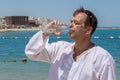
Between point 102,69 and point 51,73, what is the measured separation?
1.34 ft

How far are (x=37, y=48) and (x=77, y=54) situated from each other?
318 mm

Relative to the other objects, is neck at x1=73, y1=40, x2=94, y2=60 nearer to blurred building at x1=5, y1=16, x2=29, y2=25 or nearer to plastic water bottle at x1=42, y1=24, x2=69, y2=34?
plastic water bottle at x1=42, y1=24, x2=69, y2=34

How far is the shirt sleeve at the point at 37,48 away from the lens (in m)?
3.38

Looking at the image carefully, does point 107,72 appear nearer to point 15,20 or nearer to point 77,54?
point 77,54

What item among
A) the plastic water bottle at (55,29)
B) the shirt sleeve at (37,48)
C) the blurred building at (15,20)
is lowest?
the blurred building at (15,20)

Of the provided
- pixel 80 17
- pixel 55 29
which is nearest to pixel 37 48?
pixel 55 29

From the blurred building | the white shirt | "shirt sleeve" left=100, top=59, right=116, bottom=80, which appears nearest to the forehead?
the white shirt

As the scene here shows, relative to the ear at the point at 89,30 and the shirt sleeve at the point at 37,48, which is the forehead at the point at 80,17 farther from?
the shirt sleeve at the point at 37,48

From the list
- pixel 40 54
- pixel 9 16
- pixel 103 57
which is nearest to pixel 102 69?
pixel 103 57

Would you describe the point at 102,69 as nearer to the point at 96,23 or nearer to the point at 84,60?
the point at 84,60

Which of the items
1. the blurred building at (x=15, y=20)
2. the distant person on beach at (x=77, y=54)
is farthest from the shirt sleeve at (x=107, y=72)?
the blurred building at (x=15, y=20)

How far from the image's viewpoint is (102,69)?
3250 mm

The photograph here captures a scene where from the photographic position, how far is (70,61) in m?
3.35

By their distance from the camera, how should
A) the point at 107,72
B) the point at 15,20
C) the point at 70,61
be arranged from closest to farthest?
the point at 107,72 → the point at 70,61 → the point at 15,20
